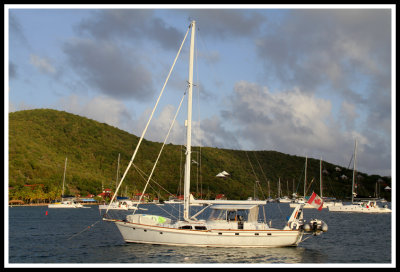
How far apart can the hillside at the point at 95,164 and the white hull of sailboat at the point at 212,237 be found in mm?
80510

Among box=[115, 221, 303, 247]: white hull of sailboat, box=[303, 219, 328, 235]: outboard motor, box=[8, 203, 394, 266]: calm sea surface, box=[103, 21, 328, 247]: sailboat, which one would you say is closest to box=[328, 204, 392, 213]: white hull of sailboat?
box=[8, 203, 394, 266]: calm sea surface

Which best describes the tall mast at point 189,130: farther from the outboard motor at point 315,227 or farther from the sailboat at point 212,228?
the outboard motor at point 315,227

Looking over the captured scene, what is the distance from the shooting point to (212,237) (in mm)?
32031

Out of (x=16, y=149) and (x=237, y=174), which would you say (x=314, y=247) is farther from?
(x=237, y=174)

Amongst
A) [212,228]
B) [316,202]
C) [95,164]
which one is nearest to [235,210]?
[212,228]

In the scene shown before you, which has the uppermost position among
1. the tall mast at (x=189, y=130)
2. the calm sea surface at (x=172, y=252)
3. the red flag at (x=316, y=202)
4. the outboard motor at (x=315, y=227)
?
the tall mast at (x=189, y=130)

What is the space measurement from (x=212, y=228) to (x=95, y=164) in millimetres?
124616

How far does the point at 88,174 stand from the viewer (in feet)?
447

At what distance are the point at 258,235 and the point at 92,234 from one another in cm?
2034

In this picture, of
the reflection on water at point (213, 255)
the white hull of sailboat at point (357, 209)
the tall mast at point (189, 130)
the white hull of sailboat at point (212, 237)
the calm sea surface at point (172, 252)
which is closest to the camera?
the reflection on water at point (213, 255)

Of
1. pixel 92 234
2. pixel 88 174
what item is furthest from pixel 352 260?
pixel 88 174

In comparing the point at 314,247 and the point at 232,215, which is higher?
the point at 232,215

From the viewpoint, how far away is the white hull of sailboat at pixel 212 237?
32.0 metres

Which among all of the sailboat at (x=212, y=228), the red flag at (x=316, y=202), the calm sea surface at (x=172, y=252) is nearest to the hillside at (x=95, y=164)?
the calm sea surface at (x=172, y=252)
